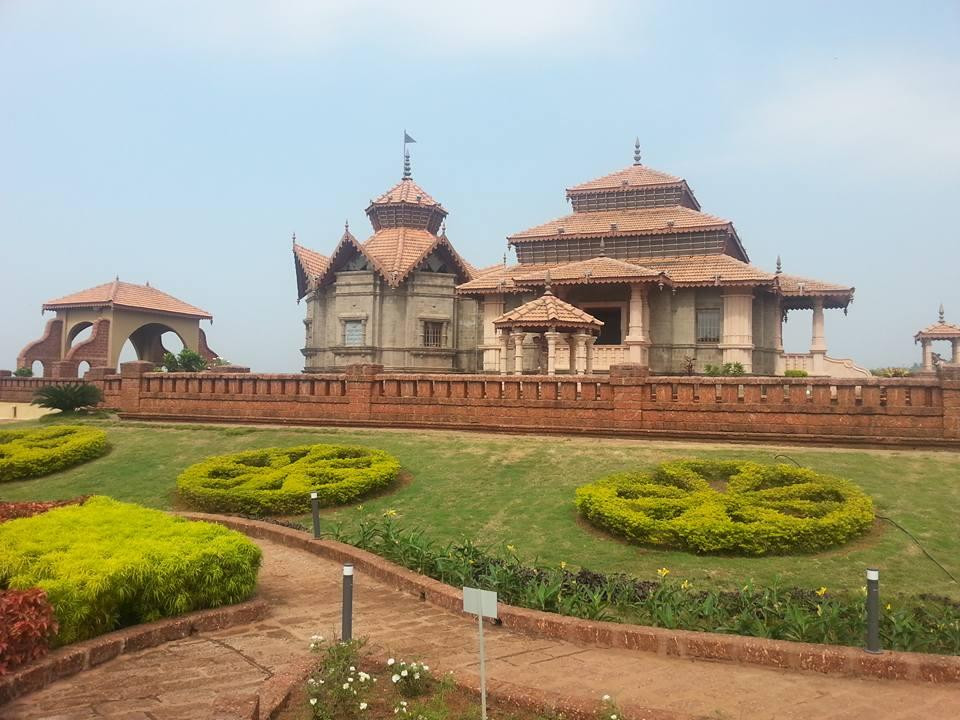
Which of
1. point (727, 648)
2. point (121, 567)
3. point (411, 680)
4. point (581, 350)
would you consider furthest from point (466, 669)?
point (581, 350)

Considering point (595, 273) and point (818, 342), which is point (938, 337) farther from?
point (595, 273)

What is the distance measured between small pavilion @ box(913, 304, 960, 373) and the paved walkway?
133 feet

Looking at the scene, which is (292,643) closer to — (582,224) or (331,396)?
(331,396)

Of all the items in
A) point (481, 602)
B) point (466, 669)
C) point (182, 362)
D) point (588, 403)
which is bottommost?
point (466, 669)

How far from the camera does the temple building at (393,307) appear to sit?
32.9 metres

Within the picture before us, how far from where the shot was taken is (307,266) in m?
35.7

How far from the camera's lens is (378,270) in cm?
3266

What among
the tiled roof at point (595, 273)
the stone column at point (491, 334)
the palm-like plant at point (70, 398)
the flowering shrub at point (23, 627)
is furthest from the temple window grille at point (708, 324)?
the flowering shrub at point (23, 627)

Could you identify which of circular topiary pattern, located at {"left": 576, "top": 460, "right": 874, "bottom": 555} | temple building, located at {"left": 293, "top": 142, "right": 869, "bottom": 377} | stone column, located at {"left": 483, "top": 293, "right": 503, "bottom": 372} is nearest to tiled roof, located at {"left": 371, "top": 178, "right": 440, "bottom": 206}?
temple building, located at {"left": 293, "top": 142, "right": 869, "bottom": 377}

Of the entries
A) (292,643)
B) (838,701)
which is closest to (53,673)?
(292,643)

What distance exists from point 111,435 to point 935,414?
17.9 m

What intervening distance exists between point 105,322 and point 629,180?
2834 cm

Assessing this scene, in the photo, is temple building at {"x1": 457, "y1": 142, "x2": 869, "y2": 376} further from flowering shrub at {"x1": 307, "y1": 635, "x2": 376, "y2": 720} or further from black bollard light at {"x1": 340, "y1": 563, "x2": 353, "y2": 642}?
flowering shrub at {"x1": 307, "y1": 635, "x2": 376, "y2": 720}

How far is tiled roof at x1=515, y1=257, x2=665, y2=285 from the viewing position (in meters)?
25.0
